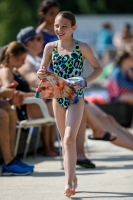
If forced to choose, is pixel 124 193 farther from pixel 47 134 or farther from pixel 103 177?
pixel 47 134

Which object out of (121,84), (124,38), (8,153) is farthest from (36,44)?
(124,38)

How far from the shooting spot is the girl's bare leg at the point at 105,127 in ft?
27.7

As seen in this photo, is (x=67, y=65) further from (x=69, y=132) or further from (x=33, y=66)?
(x=33, y=66)

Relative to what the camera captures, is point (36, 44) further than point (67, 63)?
Yes

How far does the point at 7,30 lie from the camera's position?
27000mm

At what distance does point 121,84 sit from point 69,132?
23.4 ft

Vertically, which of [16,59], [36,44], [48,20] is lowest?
[16,59]

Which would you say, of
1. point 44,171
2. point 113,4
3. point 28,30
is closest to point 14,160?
point 44,171

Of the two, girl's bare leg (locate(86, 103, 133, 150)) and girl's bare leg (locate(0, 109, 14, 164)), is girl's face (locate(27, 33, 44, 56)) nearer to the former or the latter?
girl's bare leg (locate(86, 103, 133, 150))

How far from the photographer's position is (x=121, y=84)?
13.2 meters

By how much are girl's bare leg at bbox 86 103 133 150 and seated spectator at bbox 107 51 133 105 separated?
177 inches

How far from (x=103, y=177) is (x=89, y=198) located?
1.20m

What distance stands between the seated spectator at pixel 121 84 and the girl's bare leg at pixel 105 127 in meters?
4.50

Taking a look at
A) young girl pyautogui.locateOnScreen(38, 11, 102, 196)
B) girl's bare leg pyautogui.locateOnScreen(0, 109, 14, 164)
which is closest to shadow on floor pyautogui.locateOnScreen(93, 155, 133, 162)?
girl's bare leg pyautogui.locateOnScreen(0, 109, 14, 164)
